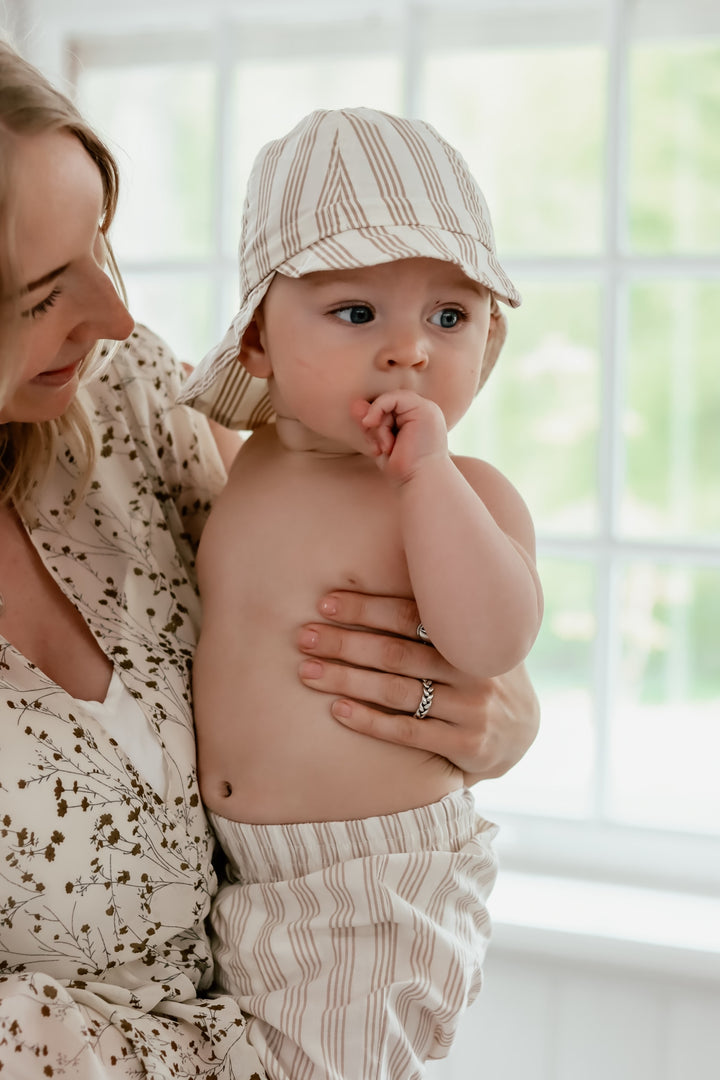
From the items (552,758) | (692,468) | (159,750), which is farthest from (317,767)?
(692,468)

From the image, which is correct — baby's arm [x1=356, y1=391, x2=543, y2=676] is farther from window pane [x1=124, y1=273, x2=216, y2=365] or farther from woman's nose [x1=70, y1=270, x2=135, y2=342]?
window pane [x1=124, y1=273, x2=216, y2=365]

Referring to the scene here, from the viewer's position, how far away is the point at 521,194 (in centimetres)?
387

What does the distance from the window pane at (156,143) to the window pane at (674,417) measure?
9.54ft

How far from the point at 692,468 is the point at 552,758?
7.84 feet

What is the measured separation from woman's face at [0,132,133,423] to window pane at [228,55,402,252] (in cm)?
110

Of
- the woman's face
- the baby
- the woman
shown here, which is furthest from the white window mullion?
the woman's face

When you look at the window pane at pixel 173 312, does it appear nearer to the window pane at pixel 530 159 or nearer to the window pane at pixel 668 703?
the window pane at pixel 668 703

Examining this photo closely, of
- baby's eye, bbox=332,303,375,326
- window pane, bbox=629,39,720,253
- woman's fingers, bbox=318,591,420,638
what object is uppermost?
window pane, bbox=629,39,720,253

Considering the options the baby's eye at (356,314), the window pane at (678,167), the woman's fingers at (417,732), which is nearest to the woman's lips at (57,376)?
the baby's eye at (356,314)

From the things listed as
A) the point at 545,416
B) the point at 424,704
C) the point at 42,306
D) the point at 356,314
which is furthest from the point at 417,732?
the point at 545,416

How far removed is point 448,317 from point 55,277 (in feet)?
1.15

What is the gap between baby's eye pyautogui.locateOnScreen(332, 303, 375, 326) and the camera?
3.11 ft

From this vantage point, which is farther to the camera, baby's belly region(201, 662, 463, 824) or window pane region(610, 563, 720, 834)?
window pane region(610, 563, 720, 834)

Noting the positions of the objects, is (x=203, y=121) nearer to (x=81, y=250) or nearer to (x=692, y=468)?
(x=81, y=250)
